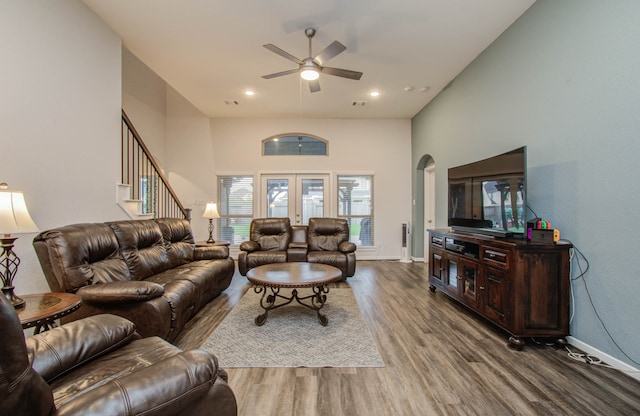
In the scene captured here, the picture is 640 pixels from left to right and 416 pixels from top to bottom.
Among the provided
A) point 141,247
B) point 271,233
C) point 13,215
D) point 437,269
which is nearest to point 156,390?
point 13,215

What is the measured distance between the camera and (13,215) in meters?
1.66

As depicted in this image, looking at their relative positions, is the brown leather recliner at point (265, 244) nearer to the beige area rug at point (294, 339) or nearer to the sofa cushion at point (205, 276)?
the sofa cushion at point (205, 276)

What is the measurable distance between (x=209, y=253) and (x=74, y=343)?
2.63 metres

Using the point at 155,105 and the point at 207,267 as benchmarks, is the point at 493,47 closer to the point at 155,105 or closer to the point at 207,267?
the point at 207,267

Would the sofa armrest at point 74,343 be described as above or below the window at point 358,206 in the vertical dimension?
below

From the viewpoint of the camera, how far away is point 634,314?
1964mm

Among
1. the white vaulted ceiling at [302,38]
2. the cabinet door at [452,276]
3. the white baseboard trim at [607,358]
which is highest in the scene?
the white vaulted ceiling at [302,38]

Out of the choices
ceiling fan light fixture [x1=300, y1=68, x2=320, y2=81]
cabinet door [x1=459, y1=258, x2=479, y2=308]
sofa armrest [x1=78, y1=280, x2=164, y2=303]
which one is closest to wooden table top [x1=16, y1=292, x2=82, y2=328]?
sofa armrest [x1=78, y1=280, x2=164, y2=303]

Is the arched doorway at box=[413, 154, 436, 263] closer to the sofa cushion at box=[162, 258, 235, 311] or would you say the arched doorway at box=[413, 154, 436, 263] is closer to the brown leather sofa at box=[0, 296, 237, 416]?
the sofa cushion at box=[162, 258, 235, 311]

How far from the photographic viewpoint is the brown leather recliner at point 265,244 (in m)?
4.54

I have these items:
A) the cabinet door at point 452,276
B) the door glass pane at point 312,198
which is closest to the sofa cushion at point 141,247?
the door glass pane at point 312,198

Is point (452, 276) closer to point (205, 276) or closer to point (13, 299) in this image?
point (205, 276)

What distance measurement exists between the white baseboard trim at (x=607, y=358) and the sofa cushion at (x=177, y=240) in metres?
4.24

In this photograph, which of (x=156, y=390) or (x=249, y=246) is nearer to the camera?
(x=156, y=390)
